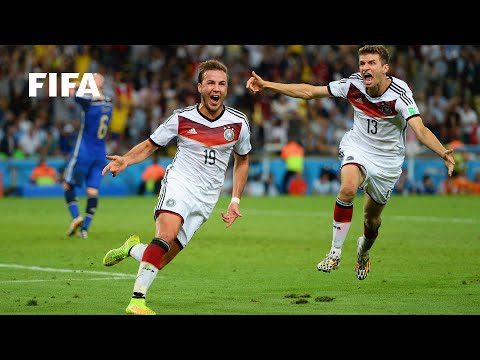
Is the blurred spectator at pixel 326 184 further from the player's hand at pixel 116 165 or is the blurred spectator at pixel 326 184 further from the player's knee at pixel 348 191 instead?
the player's hand at pixel 116 165

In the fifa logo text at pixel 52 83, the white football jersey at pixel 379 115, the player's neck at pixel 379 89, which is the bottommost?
the white football jersey at pixel 379 115

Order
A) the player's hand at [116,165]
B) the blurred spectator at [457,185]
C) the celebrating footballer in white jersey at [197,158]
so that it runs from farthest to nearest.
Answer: the blurred spectator at [457,185] < the celebrating footballer in white jersey at [197,158] < the player's hand at [116,165]

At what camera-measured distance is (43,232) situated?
18.4 meters

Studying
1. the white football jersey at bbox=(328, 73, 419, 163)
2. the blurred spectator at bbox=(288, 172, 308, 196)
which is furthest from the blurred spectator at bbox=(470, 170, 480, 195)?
the white football jersey at bbox=(328, 73, 419, 163)

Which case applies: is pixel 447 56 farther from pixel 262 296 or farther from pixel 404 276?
pixel 262 296

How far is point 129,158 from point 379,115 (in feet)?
10.7

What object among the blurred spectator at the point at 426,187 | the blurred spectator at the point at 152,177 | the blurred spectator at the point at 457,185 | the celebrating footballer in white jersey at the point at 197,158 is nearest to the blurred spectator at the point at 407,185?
the blurred spectator at the point at 426,187

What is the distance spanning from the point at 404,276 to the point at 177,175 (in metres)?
4.00

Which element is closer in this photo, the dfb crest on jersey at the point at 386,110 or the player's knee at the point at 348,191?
the player's knee at the point at 348,191

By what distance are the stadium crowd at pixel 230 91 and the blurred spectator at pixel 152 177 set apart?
1.50 metres

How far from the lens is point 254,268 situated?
13.2m

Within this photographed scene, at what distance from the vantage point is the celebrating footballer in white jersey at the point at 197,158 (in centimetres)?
930

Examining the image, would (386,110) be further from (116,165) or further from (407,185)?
(407,185)
